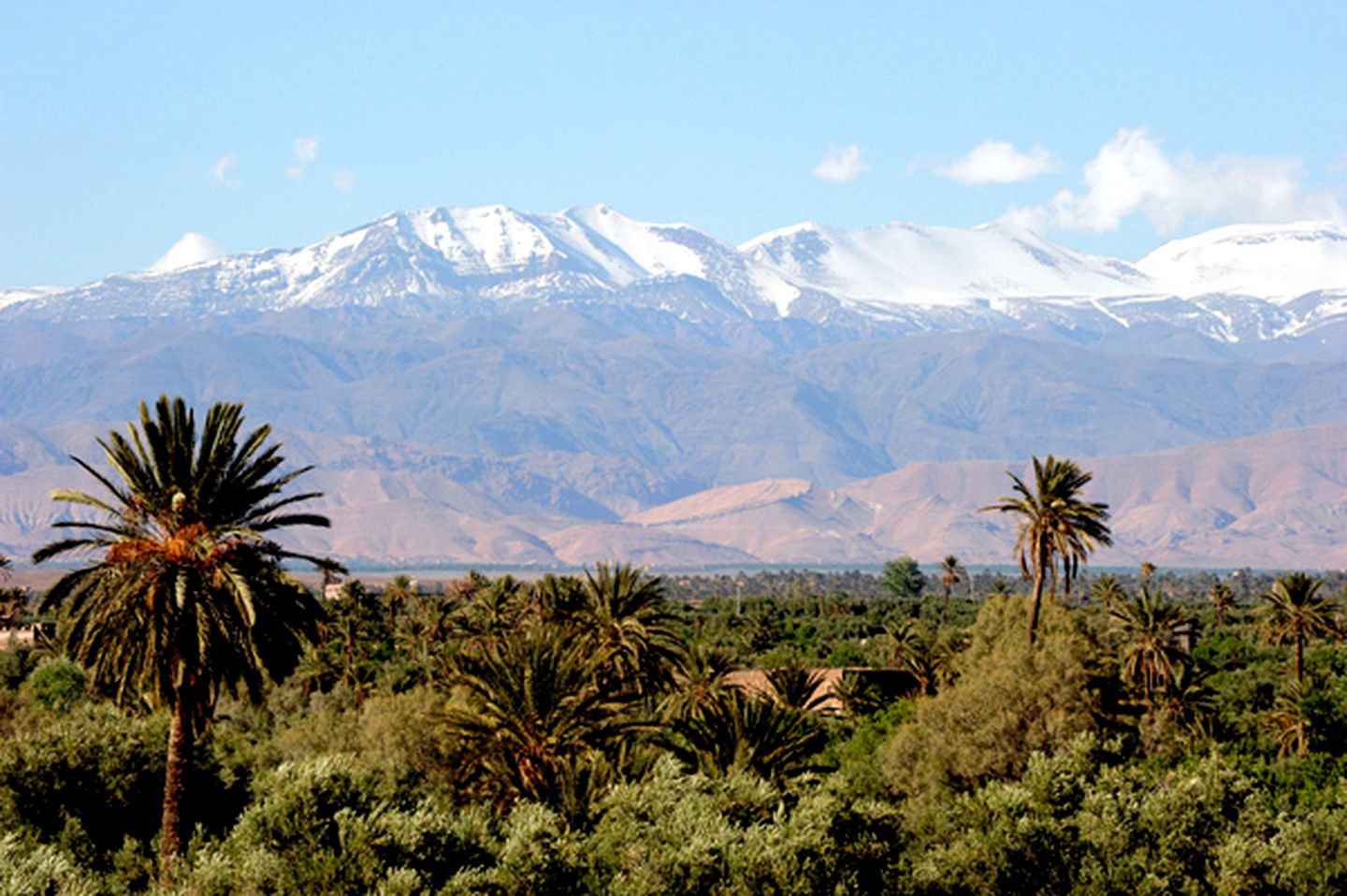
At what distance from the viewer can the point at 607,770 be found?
133 ft

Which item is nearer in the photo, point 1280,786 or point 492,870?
point 492,870

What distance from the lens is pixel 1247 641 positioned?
11800 cm

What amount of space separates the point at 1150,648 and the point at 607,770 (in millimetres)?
37854

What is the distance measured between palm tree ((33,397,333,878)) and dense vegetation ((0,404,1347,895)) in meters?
0.07

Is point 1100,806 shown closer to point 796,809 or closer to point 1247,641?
point 796,809

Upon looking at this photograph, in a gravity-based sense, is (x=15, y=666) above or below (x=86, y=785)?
below

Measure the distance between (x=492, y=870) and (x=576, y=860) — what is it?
1.87 meters

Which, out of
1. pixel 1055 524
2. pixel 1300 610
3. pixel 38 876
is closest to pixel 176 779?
pixel 38 876

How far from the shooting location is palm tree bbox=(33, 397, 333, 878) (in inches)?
1348

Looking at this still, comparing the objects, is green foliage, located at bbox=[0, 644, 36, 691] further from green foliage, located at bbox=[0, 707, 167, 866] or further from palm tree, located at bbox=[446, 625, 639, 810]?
palm tree, located at bbox=[446, 625, 639, 810]

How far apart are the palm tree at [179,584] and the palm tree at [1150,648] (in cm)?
4393

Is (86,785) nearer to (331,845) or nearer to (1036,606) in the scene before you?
(331,845)

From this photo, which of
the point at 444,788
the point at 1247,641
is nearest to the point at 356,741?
the point at 444,788

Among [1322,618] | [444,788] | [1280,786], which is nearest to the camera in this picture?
[444,788]
